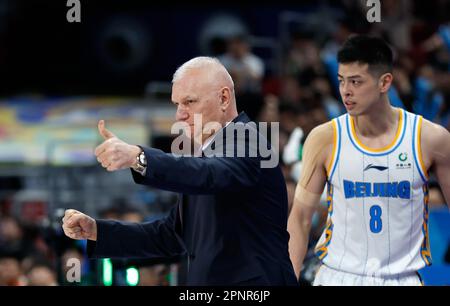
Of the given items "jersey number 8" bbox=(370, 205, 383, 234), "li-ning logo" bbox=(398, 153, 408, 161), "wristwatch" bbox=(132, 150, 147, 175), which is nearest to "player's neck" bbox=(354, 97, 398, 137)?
"li-ning logo" bbox=(398, 153, 408, 161)

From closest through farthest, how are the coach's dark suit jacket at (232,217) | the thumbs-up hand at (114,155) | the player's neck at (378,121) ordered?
the thumbs-up hand at (114,155) < the coach's dark suit jacket at (232,217) < the player's neck at (378,121)

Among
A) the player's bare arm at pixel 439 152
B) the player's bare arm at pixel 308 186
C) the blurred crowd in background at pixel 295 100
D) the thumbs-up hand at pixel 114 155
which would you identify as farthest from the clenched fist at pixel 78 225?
the blurred crowd in background at pixel 295 100

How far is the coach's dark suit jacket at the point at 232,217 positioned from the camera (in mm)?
3652

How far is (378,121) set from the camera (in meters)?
5.09

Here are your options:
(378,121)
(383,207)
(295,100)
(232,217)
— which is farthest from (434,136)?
(295,100)

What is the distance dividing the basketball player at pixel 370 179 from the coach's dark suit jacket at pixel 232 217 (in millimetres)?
997

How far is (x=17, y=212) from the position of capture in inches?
535

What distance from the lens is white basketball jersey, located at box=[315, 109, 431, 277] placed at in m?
→ 4.95

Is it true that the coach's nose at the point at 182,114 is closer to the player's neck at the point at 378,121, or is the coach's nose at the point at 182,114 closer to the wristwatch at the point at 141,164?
the wristwatch at the point at 141,164

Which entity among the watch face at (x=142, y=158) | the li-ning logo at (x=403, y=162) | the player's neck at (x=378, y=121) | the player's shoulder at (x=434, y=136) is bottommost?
the li-ning logo at (x=403, y=162)

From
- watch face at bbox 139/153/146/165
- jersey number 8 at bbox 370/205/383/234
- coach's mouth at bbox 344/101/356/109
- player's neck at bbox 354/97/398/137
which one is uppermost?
coach's mouth at bbox 344/101/356/109

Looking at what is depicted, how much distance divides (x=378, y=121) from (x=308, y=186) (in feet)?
1.71

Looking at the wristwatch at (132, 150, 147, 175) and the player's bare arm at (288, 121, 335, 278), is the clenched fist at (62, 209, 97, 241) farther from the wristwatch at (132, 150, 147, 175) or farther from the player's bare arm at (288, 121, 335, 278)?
the player's bare arm at (288, 121, 335, 278)
